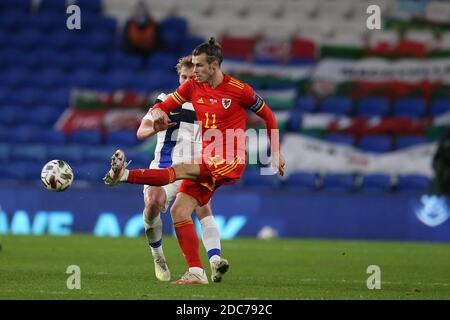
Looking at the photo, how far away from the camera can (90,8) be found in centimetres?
2177

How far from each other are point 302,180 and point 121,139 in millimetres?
3414

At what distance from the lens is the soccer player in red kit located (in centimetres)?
843

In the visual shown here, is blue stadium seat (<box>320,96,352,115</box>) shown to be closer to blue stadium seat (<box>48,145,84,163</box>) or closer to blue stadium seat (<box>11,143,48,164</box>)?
blue stadium seat (<box>48,145,84,163</box>)

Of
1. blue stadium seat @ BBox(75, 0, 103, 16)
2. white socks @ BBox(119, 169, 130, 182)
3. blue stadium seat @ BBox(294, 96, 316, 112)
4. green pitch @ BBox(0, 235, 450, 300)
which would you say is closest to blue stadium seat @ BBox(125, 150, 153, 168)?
green pitch @ BBox(0, 235, 450, 300)

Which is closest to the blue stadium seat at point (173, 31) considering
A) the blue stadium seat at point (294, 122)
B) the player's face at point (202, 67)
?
the blue stadium seat at point (294, 122)

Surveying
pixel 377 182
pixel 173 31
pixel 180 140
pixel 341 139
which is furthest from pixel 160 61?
pixel 180 140

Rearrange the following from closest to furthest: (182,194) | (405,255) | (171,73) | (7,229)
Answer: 1. (182,194)
2. (405,255)
3. (7,229)
4. (171,73)

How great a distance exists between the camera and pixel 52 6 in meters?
21.7

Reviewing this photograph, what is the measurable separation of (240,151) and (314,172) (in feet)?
29.2

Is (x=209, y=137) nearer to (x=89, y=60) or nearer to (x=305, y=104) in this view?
(x=305, y=104)

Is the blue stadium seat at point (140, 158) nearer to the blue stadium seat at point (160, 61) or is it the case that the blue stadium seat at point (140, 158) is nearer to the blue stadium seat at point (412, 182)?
the blue stadium seat at point (160, 61)

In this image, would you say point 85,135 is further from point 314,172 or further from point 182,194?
point 182,194

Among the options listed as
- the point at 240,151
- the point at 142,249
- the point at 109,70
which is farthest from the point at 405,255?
the point at 109,70

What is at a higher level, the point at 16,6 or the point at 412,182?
the point at 16,6
